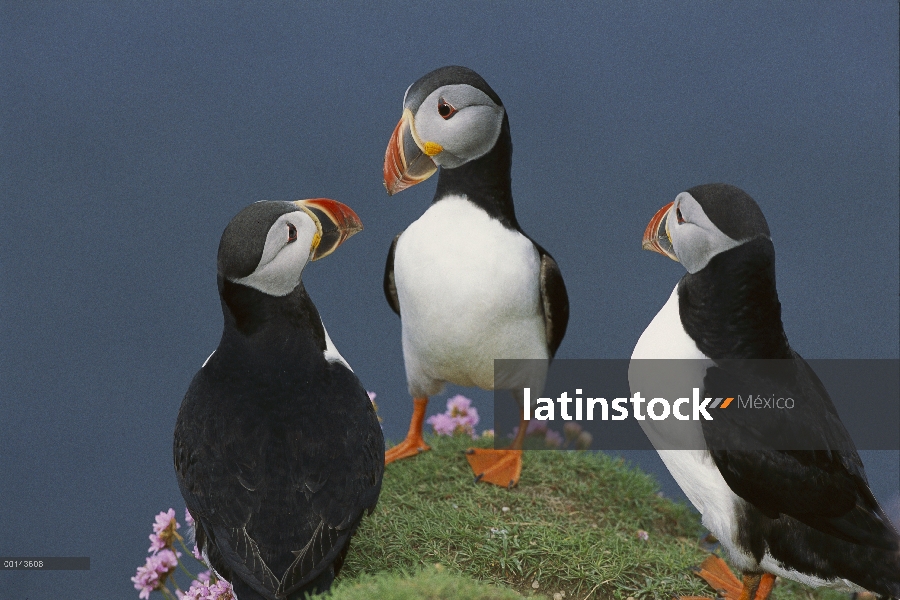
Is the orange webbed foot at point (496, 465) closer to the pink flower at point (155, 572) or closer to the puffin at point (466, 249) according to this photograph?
the puffin at point (466, 249)

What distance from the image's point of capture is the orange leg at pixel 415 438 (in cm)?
437

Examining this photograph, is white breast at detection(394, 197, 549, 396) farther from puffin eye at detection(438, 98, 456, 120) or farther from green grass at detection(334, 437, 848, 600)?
green grass at detection(334, 437, 848, 600)

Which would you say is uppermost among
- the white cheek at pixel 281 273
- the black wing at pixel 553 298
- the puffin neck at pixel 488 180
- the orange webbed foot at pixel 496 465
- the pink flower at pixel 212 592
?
the puffin neck at pixel 488 180

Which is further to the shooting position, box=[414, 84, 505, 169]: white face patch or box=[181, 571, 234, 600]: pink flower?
box=[414, 84, 505, 169]: white face patch

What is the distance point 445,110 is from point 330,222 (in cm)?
71

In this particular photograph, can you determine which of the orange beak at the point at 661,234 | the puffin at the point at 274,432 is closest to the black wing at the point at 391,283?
the puffin at the point at 274,432

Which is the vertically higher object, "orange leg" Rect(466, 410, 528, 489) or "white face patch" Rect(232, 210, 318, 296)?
"white face patch" Rect(232, 210, 318, 296)

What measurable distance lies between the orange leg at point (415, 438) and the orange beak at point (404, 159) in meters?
1.04

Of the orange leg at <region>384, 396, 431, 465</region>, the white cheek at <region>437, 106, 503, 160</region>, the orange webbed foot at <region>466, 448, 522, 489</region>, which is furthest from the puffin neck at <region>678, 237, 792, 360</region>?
the orange leg at <region>384, 396, 431, 465</region>

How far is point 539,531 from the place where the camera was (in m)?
3.61

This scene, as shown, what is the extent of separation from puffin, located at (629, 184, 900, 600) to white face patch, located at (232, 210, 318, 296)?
1111 mm

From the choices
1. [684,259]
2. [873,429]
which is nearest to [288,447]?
[684,259]

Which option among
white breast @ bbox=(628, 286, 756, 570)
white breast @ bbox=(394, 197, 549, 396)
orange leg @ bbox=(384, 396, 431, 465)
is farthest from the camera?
orange leg @ bbox=(384, 396, 431, 465)

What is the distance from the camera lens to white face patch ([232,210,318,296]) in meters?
3.03
